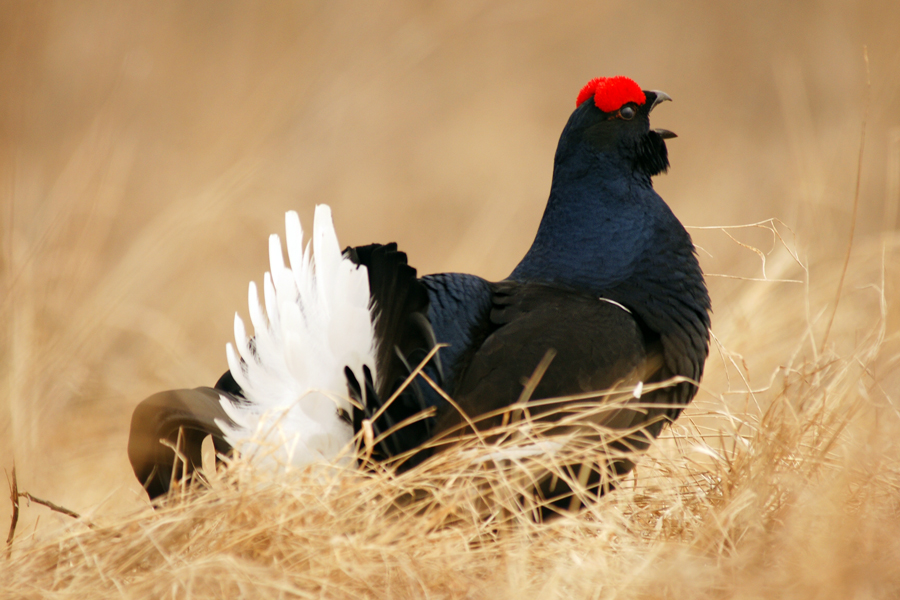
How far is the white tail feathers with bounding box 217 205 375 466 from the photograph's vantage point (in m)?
1.51

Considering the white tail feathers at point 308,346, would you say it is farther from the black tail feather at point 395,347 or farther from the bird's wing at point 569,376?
the bird's wing at point 569,376

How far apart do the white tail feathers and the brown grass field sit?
0.15 m

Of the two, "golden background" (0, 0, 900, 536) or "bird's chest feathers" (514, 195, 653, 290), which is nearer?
"bird's chest feathers" (514, 195, 653, 290)

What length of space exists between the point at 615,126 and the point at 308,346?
Answer: 93cm

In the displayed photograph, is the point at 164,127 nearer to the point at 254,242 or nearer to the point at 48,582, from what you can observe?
the point at 254,242

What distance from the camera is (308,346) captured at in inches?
59.6

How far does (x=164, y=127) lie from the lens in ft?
19.5

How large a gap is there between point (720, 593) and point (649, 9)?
6.60 metres

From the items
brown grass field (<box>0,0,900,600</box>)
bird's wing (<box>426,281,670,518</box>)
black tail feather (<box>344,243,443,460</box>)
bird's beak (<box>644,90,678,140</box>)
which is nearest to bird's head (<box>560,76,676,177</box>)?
bird's beak (<box>644,90,678,140</box>)

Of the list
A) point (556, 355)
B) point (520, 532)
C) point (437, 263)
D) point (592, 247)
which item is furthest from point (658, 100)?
point (437, 263)

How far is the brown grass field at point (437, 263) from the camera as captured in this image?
117cm

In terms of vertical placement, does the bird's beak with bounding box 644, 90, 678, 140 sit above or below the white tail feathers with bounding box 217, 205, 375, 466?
above

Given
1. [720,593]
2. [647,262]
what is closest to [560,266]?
[647,262]

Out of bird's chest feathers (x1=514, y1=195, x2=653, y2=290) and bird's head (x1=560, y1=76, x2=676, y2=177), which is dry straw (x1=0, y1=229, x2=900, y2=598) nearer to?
bird's chest feathers (x1=514, y1=195, x2=653, y2=290)
